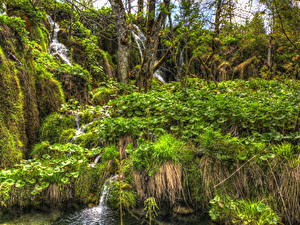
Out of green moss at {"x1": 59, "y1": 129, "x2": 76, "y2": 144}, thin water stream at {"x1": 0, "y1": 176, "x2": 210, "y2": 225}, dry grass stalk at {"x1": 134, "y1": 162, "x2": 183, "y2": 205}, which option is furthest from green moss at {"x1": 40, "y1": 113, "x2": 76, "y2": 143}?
dry grass stalk at {"x1": 134, "y1": 162, "x2": 183, "y2": 205}

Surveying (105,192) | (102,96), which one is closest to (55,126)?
(102,96)

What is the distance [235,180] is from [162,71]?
815cm

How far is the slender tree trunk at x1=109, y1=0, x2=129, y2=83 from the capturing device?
4.96 m

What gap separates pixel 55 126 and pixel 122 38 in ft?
10.2

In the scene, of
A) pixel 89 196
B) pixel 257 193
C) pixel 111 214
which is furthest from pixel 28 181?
pixel 257 193

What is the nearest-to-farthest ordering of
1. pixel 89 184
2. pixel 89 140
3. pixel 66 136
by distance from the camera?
pixel 89 184, pixel 89 140, pixel 66 136

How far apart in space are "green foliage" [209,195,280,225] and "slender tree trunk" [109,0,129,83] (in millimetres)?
4309

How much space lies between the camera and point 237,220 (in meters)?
1.96

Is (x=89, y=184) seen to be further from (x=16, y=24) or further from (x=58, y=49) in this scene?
(x=58, y=49)

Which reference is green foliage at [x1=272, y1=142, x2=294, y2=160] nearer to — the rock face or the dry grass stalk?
the dry grass stalk

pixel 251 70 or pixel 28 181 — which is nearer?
pixel 28 181

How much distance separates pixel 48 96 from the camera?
4473 mm

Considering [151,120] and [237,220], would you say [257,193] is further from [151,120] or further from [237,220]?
[151,120]

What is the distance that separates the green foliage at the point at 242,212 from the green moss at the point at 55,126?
3392 mm
